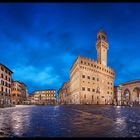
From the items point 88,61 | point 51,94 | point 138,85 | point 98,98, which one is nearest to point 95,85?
point 98,98

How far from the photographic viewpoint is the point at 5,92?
201 ft

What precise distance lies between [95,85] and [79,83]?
1134cm

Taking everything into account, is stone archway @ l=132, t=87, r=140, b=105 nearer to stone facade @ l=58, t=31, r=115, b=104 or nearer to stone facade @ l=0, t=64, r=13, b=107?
stone facade @ l=58, t=31, r=115, b=104

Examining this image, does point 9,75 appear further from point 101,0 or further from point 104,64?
point 101,0

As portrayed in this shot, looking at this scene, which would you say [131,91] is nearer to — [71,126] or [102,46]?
[102,46]

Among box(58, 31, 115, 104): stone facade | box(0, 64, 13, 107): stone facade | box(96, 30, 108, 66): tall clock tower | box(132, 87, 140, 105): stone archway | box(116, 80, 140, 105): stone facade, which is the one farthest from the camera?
box(96, 30, 108, 66): tall clock tower

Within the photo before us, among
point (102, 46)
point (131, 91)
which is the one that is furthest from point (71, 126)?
point (102, 46)

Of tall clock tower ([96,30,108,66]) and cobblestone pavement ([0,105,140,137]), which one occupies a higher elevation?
tall clock tower ([96,30,108,66])

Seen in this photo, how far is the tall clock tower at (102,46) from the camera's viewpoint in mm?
95256

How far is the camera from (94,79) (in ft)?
277

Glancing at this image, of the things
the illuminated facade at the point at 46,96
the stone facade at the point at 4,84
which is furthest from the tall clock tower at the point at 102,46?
the illuminated facade at the point at 46,96

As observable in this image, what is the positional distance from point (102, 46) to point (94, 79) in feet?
69.6

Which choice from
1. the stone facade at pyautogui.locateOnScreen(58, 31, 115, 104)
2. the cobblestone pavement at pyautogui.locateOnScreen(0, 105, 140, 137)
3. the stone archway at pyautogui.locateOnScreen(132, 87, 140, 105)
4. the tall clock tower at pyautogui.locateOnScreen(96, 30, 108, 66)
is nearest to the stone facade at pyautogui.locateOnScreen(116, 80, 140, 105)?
the stone archway at pyautogui.locateOnScreen(132, 87, 140, 105)

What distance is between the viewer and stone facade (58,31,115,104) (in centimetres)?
7750
